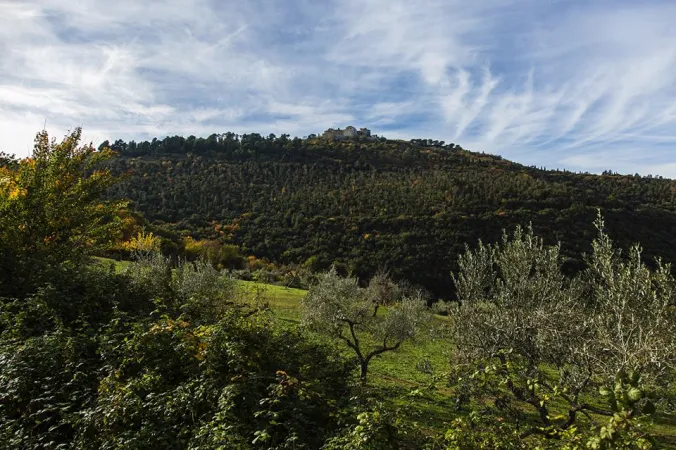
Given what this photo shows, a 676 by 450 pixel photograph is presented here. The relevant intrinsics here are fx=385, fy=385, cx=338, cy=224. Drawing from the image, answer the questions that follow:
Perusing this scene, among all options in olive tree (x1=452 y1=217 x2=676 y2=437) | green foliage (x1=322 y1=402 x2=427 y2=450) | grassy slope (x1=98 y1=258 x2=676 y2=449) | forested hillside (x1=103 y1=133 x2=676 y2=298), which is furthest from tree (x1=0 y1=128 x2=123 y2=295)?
forested hillside (x1=103 y1=133 x2=676 y2=298)

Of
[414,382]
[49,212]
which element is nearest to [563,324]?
[414,382]

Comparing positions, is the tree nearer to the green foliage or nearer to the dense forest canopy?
the dense forest canopy

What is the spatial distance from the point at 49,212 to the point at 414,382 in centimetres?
1908

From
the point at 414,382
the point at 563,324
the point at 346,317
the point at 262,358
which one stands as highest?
the point at 563,324

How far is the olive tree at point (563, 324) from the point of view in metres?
8.23

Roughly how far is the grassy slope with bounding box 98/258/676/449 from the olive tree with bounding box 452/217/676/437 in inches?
73.6

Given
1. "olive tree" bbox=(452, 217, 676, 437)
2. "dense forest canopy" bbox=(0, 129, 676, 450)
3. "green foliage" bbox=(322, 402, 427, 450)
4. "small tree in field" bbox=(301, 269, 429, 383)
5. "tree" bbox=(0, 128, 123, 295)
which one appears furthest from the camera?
"small tree in field" bbox=(301, 269, 429, 383)

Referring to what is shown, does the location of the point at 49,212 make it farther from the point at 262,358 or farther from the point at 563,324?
the point at 563,324

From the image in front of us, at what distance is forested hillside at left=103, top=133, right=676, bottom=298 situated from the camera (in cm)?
8206

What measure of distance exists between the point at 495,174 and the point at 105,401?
131 metres

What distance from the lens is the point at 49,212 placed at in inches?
548

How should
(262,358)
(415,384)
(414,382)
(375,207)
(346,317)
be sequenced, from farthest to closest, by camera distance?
1. (375,207)
2. (414,382)
3. (415,384)
4. (346,317)
5. (262,358)

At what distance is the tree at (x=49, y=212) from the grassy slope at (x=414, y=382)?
5.81ft

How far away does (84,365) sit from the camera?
8008mm
